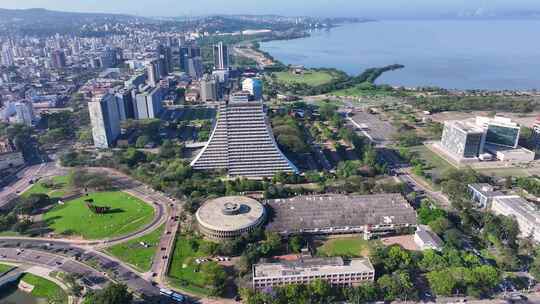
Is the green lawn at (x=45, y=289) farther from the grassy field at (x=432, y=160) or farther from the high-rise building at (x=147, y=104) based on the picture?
the high-rise building at (x=147, y=104)

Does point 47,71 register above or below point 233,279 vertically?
above

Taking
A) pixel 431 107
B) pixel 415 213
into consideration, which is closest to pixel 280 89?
pixel 431 107

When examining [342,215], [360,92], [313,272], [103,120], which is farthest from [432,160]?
[103,120]

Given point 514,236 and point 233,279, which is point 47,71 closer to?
point 233,279

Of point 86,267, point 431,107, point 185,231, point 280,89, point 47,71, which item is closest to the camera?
point 86,267

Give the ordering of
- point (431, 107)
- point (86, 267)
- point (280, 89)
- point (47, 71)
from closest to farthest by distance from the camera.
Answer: point (86, 267), point (431, 107), point (280, 89), point (47, 71)

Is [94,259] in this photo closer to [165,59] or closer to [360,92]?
[360,92]
